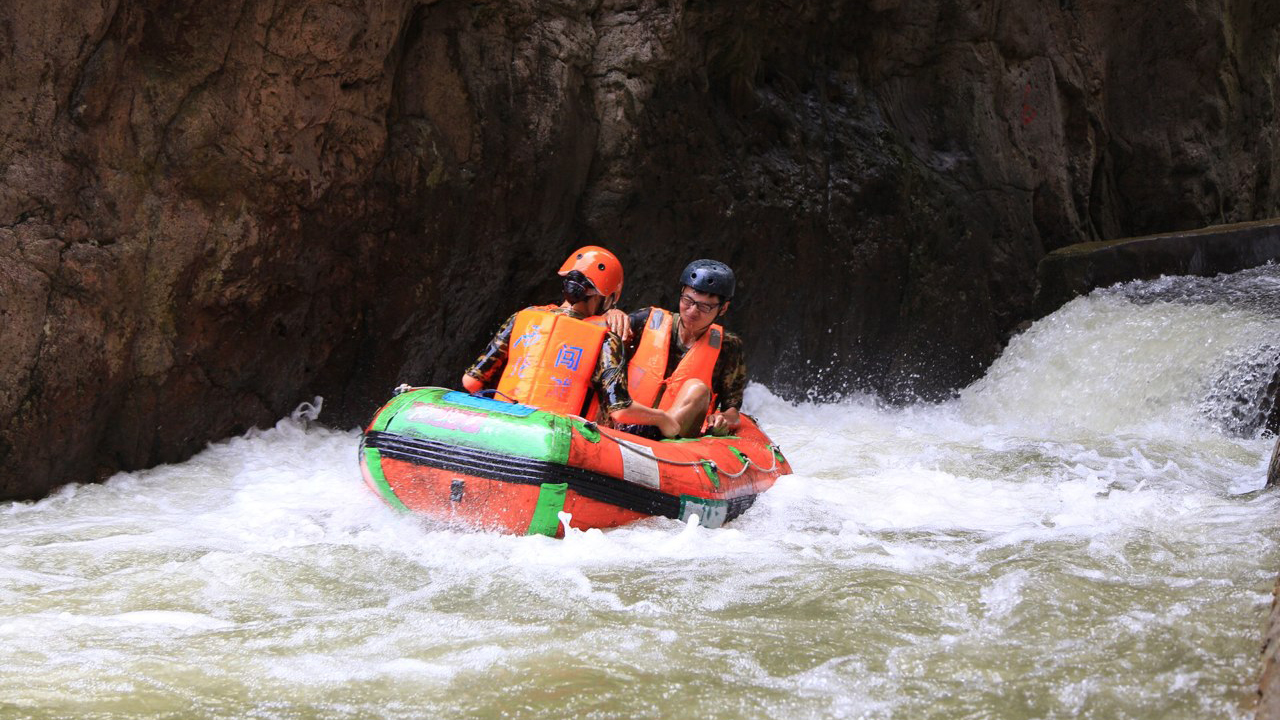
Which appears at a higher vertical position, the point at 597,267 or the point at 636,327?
the point at 597,267

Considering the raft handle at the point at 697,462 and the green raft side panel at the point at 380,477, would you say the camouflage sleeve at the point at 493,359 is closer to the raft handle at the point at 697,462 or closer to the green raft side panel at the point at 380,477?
the green raft side panel at the point at 380,477

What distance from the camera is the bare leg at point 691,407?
515 cm

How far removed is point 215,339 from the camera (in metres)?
5.81

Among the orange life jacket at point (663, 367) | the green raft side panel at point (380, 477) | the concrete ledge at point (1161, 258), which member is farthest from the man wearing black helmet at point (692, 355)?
the concrete ledge at point (1161, 258)

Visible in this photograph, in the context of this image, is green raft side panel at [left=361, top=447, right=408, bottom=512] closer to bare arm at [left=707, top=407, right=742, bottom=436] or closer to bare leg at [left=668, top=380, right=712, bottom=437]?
bare leg at [left=668, top=380, right=712, bottom=437]

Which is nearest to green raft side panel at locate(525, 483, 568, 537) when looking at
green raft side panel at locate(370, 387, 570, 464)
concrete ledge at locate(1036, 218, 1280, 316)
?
green raft side panel at locate(370, 387, 570, 464)

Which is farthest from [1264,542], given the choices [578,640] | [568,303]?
[568,303]

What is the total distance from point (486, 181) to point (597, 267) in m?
1.93

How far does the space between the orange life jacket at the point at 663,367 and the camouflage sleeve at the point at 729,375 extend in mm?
81

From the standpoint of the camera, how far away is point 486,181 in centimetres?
686

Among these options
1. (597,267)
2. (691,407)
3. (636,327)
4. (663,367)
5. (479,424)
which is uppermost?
(597,267)

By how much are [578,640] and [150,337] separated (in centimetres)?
322

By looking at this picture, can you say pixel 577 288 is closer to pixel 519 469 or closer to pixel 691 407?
pixel 691 407

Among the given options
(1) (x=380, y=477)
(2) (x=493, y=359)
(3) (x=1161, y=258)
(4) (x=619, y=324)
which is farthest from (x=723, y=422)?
(3) (x=1161, y=258)
